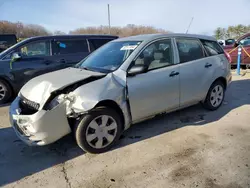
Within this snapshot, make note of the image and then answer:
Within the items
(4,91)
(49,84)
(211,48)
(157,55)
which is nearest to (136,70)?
(157,55)

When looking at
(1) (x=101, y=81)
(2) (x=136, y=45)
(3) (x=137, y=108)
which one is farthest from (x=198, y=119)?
(1) (x=101, y=81)

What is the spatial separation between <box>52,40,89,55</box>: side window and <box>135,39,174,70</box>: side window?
11.5ft

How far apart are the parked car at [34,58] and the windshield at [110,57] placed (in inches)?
98.2

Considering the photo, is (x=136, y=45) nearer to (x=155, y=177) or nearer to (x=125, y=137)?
(x=125, y=137)

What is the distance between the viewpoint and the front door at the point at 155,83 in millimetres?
3676

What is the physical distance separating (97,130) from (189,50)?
7.93ft

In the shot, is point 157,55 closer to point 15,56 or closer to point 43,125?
point 43,125

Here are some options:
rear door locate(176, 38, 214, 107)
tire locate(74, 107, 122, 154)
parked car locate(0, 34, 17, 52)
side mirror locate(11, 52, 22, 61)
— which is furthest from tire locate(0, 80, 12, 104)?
parked car locate(0, 34, 17, 52)

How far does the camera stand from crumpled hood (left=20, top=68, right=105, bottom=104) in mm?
A: 3247

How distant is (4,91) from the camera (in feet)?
20.4

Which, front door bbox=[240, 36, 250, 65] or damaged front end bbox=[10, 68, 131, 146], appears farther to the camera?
front door bbox=[240, 36, 250, 65]

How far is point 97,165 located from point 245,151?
2086mm

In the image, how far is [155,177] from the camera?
9.32ft

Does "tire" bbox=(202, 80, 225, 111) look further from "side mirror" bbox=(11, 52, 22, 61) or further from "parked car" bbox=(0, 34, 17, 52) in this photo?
"parked car" bbox=(0, 34, 17, 52)
